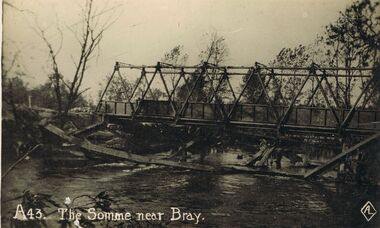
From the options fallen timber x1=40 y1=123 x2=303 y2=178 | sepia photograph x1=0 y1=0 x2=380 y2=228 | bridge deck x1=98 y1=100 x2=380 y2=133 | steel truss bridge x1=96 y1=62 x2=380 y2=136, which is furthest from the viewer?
fallen timber x1=40 y1=123 x2=303 y2=178

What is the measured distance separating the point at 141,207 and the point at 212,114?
2210mm

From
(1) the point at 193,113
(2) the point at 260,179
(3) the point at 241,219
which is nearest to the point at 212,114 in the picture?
(1) the point at 193,113

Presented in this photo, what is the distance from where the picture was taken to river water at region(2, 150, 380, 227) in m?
4.71

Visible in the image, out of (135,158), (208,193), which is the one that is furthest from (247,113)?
(135,158)

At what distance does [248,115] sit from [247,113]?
0.03m

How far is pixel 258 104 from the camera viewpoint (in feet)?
20.5

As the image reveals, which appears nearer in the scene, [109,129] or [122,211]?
[122,211]

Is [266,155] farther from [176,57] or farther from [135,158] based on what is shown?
[176,57]

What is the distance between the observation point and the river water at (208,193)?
471cm

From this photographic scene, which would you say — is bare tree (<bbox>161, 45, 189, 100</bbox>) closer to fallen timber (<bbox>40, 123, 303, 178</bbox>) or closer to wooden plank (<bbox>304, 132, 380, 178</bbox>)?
fallen timber (<bbox>40, 123, 303, 178</bbox>)

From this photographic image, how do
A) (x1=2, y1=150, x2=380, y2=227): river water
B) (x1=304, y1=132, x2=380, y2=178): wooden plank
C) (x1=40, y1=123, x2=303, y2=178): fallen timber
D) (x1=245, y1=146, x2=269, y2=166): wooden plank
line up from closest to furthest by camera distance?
(x1=2, y1=150, x2=380, y2=227): river water, (x1=304, y1=132, x2=380, y2=178): wooden plank, (x1=40, y1=123, x2=303, y2=178): fallen timber, (x1=245, y1=146, x2=269, y2=166): wooden plank

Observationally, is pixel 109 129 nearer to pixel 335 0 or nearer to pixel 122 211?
pixel 122 211

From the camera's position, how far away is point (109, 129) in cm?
789

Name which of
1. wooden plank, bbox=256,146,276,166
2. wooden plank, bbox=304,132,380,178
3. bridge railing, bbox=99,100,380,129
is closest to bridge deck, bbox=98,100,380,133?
bridge railing, bbox=99,100,380,129
